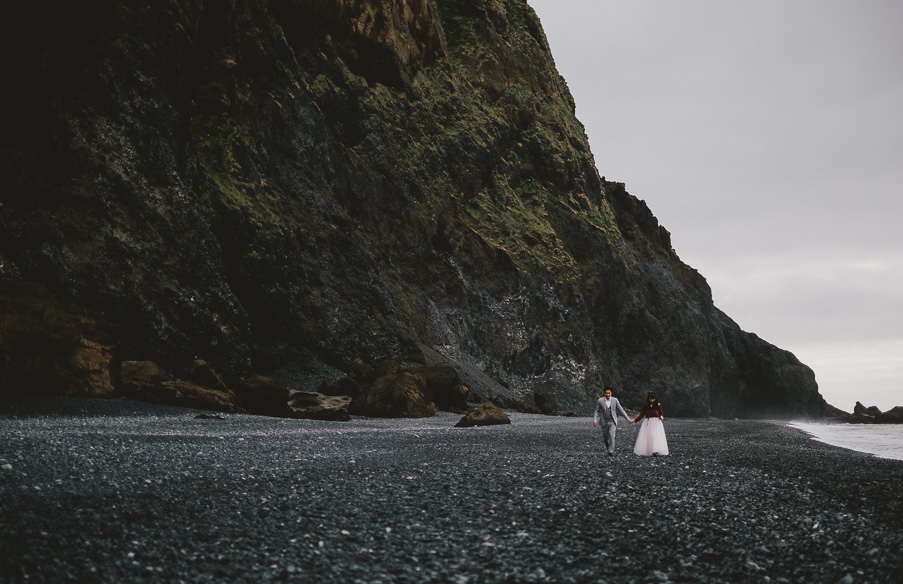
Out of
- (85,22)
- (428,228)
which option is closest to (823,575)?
(85,22)

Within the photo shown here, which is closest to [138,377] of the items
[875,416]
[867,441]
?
[867,441]

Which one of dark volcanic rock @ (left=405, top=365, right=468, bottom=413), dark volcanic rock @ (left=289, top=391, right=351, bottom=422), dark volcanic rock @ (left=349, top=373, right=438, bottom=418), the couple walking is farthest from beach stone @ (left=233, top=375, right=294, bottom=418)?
the couple walking

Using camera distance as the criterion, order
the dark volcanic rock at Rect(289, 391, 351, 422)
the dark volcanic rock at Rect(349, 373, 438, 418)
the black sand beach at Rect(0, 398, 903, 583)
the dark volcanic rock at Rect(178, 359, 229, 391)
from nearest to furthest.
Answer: the black sand beach at Rect(0, 398, 903, 583)
the dark volcanic rock at Rect(289, 391, 351, 422)
the dark volcanic rock at Rect(178, 359, 229, 391)
the dark volcanic rock at Rect(349, 373, 438, 418)

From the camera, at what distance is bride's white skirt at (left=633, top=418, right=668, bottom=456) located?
427 inches

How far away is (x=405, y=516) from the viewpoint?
517 centimetres

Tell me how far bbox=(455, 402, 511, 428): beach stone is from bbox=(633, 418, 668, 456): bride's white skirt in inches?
264

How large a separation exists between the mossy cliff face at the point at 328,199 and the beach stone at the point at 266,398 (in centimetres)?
340

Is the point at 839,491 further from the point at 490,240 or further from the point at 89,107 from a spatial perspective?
the point at 490,240

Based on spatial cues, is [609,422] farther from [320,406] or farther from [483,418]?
[320,406]

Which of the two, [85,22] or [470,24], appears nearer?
[85,22]

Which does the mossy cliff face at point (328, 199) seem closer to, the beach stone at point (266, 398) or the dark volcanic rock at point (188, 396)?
the dark volcanic rock at point (188, 396)

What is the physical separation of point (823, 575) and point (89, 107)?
72.5 ft

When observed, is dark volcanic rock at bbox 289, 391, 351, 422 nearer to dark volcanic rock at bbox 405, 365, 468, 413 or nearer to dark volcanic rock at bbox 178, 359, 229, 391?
dark volcanic rock at bbox 178, 359, 229, 391

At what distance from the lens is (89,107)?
1770 cm
